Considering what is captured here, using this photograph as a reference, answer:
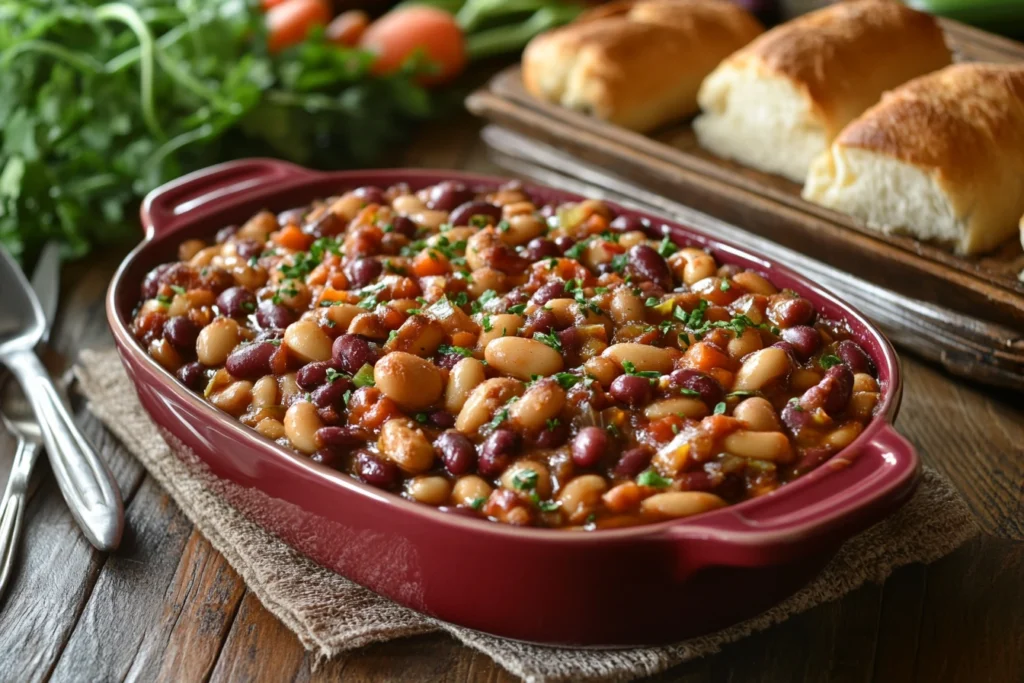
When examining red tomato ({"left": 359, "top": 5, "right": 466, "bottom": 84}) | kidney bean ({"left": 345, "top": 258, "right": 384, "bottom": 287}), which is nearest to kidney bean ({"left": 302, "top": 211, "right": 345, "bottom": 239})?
kidney bean ({"left": 345, "top": 258, "right": 384, "bottom": 287})

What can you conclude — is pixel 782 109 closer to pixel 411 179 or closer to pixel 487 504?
pixel 411 179

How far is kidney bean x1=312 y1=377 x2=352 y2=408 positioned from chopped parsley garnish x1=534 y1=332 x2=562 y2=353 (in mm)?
375

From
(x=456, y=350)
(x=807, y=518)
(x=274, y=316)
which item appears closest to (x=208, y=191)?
(x=274, y=316)

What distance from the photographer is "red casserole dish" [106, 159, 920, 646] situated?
164 centimetres

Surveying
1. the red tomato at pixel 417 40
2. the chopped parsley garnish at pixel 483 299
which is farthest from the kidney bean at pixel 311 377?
the red tomato at pixel 417 40

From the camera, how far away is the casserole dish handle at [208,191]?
8.72 feet

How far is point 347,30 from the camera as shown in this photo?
4219 millimetres

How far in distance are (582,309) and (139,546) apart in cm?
103

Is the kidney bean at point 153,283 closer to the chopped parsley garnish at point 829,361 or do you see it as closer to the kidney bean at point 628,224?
the kidney bean at point 628,224

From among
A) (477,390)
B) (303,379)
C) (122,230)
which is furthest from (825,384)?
(122,230)

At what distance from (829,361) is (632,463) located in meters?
0.51

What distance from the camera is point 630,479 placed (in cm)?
184

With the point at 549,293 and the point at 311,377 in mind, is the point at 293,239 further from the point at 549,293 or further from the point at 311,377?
the point at 549,293

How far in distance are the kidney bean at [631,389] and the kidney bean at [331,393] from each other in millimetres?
509
